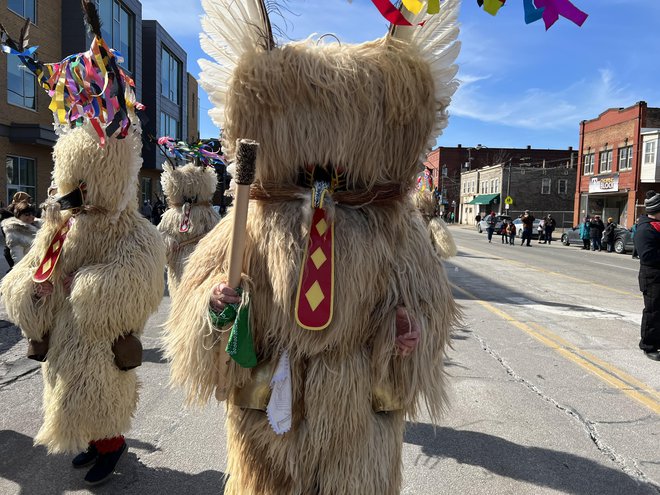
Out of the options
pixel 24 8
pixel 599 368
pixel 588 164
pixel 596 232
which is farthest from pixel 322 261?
pixel 588 164

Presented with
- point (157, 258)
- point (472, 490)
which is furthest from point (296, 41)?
point (472, 490)

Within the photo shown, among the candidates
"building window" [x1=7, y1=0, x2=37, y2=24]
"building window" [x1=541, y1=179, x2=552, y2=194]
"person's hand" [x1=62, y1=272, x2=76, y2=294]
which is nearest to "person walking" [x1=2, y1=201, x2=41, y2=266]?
"person's hand" [x1=62, y1=272, x2=76, y2=294]

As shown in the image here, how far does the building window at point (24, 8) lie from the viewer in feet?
54.1

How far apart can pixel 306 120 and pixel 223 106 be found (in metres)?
0.36

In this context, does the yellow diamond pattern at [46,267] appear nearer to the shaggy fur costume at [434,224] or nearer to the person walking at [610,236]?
the shaggy fur costume at [434,224]

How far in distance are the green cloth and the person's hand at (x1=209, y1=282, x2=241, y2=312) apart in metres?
0.02

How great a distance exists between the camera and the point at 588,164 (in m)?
36.6

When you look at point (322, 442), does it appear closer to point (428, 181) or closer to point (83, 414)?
point (83, 414)

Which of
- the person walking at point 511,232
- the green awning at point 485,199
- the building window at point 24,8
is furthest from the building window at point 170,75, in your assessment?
the green awning at point 485,199

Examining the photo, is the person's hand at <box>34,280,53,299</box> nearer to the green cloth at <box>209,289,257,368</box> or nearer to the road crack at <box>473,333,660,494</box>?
the green cloth at <box>209,289,257,368</box>

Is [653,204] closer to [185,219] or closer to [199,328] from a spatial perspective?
[185,219]

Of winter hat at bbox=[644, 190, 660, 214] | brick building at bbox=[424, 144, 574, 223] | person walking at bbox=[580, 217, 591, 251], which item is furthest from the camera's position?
brick building at bbox=[424, 144, 574, 223]

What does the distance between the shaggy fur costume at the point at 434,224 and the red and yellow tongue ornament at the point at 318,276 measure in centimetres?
447

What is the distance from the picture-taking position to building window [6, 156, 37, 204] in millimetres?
16984
